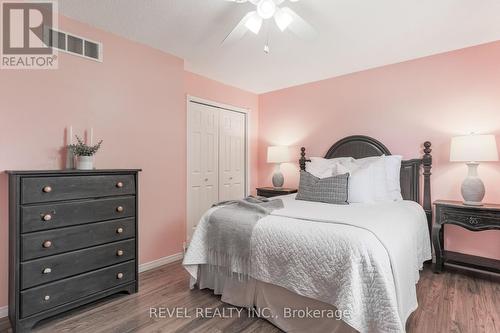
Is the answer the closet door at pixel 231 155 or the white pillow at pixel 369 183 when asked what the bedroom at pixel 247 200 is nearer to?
the white pillow at pixel 369 183

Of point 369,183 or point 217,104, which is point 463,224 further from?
point 217,104

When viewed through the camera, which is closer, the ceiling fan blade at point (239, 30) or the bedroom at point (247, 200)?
the bedroom at point (247, 200)

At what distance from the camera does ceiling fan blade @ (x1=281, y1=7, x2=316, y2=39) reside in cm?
199

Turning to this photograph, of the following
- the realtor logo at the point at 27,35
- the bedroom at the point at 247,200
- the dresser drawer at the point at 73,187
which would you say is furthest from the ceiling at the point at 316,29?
the dresser drawer at the point at 73,187

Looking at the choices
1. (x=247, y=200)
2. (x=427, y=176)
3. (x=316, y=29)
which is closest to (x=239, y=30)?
(x=316, y=29)

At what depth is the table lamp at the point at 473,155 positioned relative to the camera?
2570 mm

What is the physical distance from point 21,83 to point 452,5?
356 cm

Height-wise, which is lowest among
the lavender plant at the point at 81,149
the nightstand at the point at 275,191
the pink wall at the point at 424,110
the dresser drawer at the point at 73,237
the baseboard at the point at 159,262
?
the baseboard at the point at 159,262

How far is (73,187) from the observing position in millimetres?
2064

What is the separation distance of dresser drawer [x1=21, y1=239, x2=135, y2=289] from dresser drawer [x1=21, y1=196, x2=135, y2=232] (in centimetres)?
24

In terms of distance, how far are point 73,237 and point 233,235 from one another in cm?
124

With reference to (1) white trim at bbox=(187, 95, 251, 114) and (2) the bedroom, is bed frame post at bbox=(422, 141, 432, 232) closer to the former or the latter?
(2) the bedroom

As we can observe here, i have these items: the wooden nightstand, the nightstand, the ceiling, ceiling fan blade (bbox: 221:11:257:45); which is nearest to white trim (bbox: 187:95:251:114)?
the ceiling

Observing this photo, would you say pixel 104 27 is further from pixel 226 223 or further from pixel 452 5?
pixel 452 5
